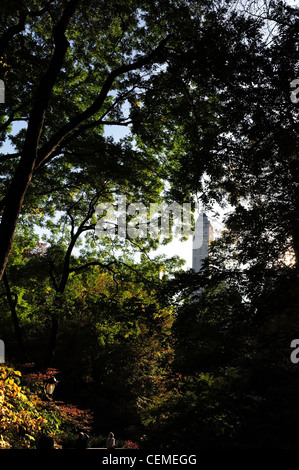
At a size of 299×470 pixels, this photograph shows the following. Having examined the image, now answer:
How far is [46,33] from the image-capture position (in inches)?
324

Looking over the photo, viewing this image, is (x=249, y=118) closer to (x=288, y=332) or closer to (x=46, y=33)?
(x=288, y=332)

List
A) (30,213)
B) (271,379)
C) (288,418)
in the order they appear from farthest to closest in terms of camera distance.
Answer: (30,213) < (271,379) < (288,418)

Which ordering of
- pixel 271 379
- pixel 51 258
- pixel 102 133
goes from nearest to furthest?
pixel 271 379, pixel 102 133, pixel 51 258

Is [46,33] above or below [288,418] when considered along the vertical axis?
above

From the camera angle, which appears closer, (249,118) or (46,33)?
(249,118)

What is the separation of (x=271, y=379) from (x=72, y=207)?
11.5 m

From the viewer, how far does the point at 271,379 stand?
337 cm

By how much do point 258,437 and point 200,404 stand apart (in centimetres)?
105

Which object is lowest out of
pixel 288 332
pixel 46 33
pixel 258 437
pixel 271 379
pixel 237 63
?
pixel 258 437

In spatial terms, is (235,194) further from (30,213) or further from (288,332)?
(30,213)

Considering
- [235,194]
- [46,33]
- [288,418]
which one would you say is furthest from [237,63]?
[46,33]

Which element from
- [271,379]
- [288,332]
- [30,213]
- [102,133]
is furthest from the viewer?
[30,213]

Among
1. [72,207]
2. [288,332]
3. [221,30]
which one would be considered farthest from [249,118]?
[72,207]

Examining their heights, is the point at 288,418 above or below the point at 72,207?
below
